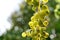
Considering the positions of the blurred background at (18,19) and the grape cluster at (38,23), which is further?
the blurred background at (18,19)

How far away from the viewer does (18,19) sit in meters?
1.66

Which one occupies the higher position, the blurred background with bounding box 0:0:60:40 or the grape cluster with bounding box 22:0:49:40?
the blurred background with bounding box 0:0:60:40

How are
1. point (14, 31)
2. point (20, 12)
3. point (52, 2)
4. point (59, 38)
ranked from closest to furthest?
point (59, 38) < point (14, 31) < point (52, 2) < point (20, 12)

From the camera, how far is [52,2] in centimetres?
161

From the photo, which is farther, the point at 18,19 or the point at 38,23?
the point at 18,19

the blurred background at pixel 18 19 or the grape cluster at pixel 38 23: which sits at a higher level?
the blurred background at pixel 18 19

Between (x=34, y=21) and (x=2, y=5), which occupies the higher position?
(x=2, y=5)

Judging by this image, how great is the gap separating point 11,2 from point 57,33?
0.64 meters

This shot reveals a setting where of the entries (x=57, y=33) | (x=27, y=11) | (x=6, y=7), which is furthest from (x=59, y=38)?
(x=6, y=7)

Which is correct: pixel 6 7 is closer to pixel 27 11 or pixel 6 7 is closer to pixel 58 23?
pixel 27 11

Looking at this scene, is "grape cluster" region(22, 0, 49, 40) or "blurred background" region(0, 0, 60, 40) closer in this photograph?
"grape cluster" region(22, 0, 49, 40)

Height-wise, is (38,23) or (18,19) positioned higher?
(18,19)

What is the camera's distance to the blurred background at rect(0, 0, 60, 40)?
54.1 inches

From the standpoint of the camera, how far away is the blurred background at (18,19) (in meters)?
1.38
